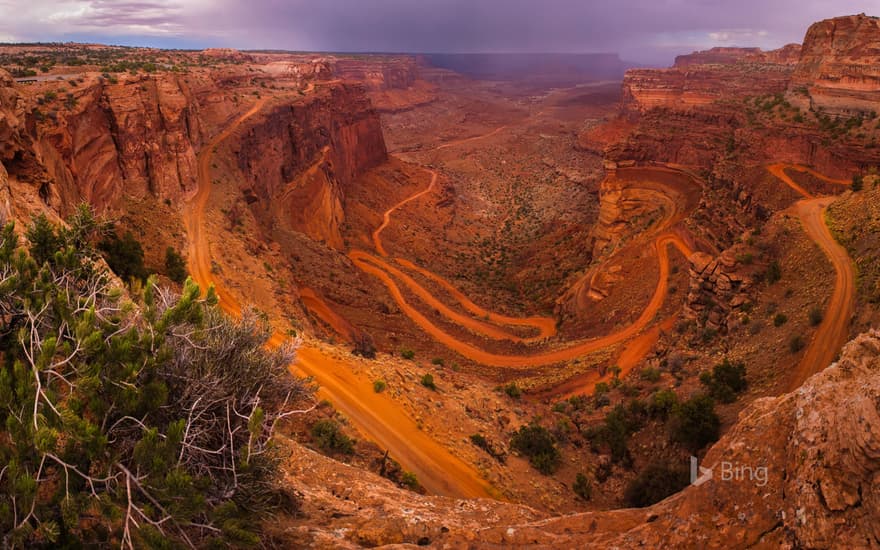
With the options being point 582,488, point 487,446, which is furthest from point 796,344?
point 487,446

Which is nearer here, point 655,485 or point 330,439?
point 655,485

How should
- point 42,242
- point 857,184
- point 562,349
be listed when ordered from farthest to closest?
point 562,349 < point 857,184 < point 42,242

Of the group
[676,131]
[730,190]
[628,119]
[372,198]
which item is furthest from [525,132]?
[730,190]

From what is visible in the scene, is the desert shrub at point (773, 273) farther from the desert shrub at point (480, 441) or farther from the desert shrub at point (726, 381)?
the desert shrub at point (480, 441)

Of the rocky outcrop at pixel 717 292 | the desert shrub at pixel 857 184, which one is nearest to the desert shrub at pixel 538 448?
the rocky outcrop at pixel 717 292

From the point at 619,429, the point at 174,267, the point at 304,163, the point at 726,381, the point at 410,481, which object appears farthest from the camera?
the point at 304,163

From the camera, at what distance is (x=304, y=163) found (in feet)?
156

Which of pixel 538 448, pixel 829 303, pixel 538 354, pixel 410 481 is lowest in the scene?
pixel 538 354

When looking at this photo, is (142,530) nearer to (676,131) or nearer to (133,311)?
(133,311)

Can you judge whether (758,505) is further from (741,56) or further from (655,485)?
(741,56)

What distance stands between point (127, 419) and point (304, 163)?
44.1 meters

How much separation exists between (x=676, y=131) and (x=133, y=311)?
4319cm

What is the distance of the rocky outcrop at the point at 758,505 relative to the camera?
216 inches

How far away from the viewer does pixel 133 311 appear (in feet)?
25.2
